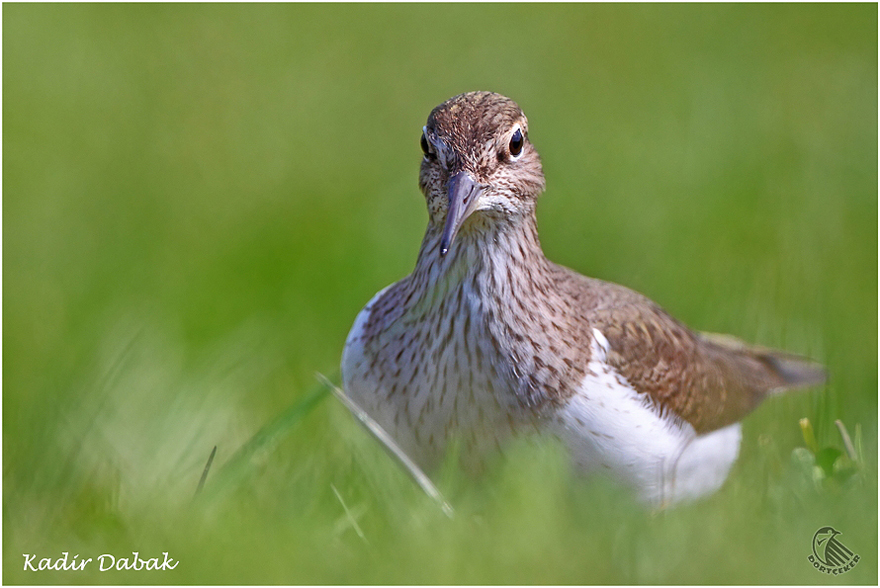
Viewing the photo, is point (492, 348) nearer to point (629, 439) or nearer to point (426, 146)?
point (629, 439)

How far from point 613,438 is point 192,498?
224cm

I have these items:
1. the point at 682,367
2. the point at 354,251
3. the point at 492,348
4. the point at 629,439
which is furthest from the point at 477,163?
the point at 354,251

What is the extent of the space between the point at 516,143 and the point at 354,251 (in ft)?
18.4

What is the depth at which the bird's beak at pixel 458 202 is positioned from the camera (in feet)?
17.2

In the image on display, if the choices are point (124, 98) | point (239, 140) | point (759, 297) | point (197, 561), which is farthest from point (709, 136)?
point (197, 561)

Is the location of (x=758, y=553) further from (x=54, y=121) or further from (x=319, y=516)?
(x=54, y=121)

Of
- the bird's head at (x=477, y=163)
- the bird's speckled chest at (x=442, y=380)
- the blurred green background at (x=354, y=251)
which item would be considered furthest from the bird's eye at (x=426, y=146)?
the blurred green background at (x=354, y=251)

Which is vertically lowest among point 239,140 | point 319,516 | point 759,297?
point 319,516

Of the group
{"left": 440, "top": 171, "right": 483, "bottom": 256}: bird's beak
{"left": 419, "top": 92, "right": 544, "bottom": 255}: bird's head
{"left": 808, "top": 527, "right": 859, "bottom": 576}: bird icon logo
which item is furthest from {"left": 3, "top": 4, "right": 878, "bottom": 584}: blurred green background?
{"left": 419, "top": 92, "right": 544, "bottom": 255}: bird's head

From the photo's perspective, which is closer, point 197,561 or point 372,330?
point 197,561

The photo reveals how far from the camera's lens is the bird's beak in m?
5.25

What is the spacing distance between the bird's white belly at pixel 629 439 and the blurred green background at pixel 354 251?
0.20 m

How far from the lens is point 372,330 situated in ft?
20.5

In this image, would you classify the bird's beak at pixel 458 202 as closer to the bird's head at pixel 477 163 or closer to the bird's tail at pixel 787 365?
the bird's head at pixel 477 163
